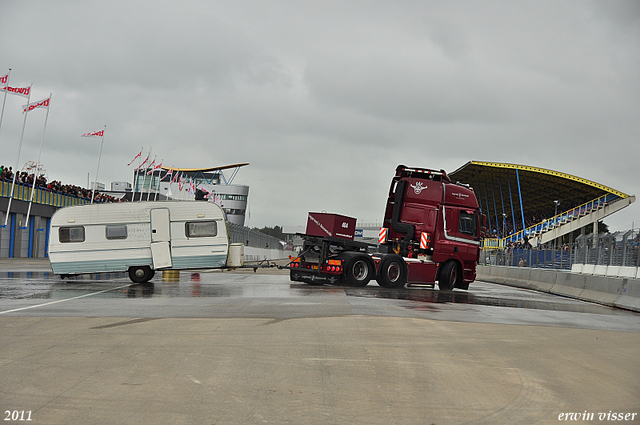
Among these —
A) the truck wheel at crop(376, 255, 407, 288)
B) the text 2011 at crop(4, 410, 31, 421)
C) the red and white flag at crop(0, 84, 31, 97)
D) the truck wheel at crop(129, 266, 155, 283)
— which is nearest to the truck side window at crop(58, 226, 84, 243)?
the truck wheel at crop(129, 266, 155, 283)

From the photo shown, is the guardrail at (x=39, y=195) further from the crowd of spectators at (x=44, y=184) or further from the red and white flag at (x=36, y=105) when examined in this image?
the red and white flag at (x=36, y=105)

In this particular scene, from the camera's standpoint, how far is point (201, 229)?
21.5m

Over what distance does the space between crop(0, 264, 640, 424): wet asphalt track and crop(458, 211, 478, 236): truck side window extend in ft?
31.4

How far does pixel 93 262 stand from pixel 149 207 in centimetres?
253

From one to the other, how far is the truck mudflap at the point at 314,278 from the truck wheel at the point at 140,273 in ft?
16.5

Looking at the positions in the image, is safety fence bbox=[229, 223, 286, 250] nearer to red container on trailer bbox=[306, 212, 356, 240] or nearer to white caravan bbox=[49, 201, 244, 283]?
white caravan bbox=[49, 201, 244, 283]

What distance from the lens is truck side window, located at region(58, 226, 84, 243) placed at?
68.2 ft

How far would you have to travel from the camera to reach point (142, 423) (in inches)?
204

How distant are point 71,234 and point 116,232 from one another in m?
1.43

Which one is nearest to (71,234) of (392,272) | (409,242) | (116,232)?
(116,232)

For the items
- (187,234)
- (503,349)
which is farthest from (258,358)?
(187,234)

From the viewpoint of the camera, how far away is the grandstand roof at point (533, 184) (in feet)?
224

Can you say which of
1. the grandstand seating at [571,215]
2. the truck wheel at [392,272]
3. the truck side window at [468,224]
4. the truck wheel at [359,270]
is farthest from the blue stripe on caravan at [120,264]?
the grandstand seating at [571,215]

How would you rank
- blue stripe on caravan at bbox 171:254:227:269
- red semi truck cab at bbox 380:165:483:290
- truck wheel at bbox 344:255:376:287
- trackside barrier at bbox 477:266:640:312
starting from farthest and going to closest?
red semi truck cab at bbox 380:165:483:290
truck wheel at bbox 344:255:376:287
blue stripe on caravan at bbox 171:254:227:269
trackside barrier at bbox 477:266:640:312
